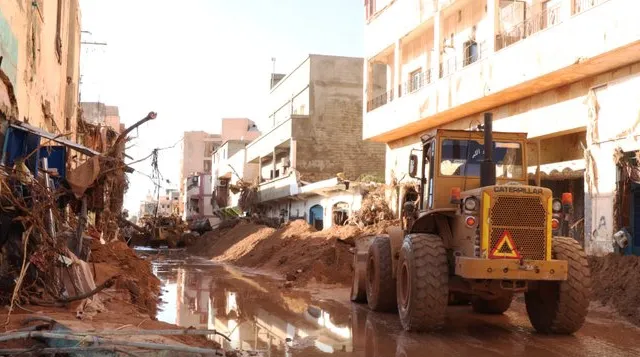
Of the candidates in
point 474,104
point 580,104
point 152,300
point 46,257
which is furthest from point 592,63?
point 46,257

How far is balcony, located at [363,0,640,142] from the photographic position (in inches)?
532

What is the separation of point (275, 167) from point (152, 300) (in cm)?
2958

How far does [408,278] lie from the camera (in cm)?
908

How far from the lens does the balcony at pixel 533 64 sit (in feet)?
44.3

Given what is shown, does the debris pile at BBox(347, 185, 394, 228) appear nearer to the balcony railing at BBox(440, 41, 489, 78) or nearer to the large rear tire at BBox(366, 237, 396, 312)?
the balcony railing at BBox(440, 41, 489, 78)

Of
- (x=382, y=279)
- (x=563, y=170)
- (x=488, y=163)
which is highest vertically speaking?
(x=563, y=170)

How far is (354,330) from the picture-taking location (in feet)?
31.6

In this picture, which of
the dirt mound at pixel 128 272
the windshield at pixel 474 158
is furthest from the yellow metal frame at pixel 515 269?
the dirt mound at pixel 128 272

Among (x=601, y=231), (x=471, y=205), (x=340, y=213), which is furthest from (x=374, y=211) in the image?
(x=471, y=205)

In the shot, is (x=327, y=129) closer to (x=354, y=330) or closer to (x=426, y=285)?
(x=354, y=330)

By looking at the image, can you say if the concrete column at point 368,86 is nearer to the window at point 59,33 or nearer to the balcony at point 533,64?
the balcony at point 533,64

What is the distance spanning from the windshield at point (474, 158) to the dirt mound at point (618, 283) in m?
3.57

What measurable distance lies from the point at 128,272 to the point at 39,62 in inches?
196

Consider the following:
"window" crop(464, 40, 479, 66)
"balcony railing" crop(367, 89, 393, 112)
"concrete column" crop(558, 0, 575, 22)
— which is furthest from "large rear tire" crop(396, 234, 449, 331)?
"balcony railing" crop(367, 89, 393, 112)
